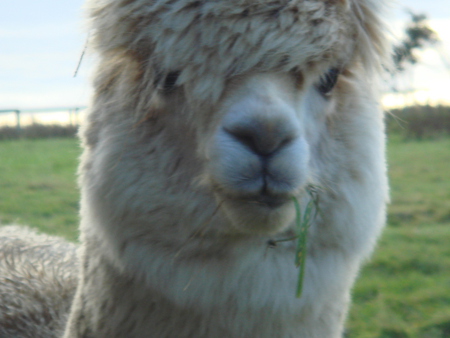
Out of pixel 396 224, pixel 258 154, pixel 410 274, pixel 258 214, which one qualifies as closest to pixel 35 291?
pixel 258 214

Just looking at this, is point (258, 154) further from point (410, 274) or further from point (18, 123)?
point (18, 123)

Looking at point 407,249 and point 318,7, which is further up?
point 318,7

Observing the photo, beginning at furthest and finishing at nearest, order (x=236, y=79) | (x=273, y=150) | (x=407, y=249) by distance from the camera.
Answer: (x=407, y=249), (x=236, y=79), (x=273, y=150)

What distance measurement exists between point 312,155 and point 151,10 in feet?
2.48

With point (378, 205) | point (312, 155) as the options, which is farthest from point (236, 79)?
point (378, 205)

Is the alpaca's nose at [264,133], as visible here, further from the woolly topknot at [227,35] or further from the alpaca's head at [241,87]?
the woolly topknot at [227,35]

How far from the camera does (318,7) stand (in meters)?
1.88

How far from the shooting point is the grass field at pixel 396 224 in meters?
3.74

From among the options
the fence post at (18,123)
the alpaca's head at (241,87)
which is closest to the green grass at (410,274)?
the alpaca's head at (241,87)

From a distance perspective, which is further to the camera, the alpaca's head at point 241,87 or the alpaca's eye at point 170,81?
the alpaca's eye at point 170,81

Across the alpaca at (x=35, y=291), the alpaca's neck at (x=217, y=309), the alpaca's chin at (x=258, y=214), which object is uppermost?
the alpaca's chin at (x=258, y=214)

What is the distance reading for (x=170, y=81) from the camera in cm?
199

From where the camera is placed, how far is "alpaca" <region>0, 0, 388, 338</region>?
69.6 inches

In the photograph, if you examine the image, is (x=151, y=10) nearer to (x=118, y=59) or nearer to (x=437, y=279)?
(x=118, y=59)
